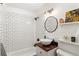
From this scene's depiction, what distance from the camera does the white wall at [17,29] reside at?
4.34 ft

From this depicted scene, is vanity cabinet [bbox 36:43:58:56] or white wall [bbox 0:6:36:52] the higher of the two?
white wall [bbox 0:6:36:52]

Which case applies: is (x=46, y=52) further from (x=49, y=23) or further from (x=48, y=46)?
(x=49, y=23)

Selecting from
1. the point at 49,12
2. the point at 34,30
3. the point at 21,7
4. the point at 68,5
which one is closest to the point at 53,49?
the point at 34,30

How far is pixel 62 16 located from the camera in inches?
52.1

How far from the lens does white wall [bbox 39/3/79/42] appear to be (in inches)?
45.8

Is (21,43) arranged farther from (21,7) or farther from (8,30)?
(21,7)

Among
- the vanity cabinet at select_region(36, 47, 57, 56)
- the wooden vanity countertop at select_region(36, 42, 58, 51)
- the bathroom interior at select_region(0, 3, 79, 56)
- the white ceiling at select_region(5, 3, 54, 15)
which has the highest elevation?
the white ceiling at select_region(5, 3, 54, 15)

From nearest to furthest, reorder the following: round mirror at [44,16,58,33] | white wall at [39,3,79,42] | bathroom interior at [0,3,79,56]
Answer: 1. white wall at [39,3,79,42]
2. bathroom interior at [0,3,79,56]
3. round mirror at [44,16,58,33]

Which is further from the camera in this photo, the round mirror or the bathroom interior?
the round mirror

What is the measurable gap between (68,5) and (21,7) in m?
0.76

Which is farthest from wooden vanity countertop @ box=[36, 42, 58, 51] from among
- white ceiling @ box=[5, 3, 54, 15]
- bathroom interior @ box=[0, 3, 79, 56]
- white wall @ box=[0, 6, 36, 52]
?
white ceiling @ box=[5, 3, 54, 15]

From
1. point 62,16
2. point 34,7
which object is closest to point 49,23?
point 62,16

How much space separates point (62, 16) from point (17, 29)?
796 mm

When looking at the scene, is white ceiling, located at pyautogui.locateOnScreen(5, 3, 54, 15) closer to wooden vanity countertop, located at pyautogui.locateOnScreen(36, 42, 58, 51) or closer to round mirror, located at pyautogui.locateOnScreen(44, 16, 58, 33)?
round mirror, located at pyautogui.locateOnScreen(44, 16, 58, 33)
